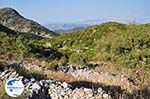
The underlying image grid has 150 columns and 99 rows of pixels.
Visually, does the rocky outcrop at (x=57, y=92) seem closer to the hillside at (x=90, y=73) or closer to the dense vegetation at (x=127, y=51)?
the hillside at (x=90, y=73)

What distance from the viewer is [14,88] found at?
972 centimetres

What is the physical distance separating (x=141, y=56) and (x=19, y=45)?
346 inches

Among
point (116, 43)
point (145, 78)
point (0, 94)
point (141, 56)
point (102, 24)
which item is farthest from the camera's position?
point (102, 24)

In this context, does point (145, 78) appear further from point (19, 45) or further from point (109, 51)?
point (19, 45)

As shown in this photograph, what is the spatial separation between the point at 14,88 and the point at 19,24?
11174 cm

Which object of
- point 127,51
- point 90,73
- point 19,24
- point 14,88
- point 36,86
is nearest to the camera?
point 14,88

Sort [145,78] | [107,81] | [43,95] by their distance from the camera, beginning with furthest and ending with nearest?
1. [107,81]
2. [145,78]
3. [43,95]

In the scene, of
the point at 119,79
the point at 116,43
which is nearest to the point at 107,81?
the point at 119,79

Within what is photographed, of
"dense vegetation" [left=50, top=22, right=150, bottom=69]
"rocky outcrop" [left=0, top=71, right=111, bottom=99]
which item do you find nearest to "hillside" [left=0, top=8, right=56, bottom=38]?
"dense vegetation" [left=50, top=22, right=150, bottom=69]

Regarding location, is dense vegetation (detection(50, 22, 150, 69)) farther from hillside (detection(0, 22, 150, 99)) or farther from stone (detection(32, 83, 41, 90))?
stone (detection(32, 83, 41, 90))

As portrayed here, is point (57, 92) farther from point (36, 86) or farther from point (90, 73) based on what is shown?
point (90, 73)

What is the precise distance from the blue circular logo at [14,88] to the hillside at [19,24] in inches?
3946

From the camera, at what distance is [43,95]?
1238 centimetres

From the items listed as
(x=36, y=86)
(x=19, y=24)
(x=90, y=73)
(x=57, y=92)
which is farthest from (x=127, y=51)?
(x=19, y=24)
